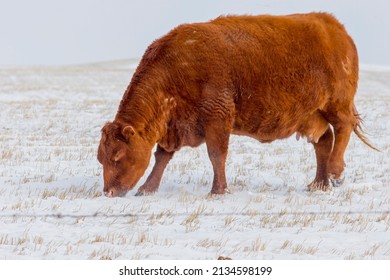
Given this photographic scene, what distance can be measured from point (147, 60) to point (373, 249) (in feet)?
12.8

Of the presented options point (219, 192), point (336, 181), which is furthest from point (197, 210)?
point (336, 181)

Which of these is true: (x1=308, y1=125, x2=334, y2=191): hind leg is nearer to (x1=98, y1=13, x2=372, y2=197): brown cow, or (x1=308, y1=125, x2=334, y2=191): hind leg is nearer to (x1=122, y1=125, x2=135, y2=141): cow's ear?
(x1=98, y1=13, x2=372, y2=197): brown cow

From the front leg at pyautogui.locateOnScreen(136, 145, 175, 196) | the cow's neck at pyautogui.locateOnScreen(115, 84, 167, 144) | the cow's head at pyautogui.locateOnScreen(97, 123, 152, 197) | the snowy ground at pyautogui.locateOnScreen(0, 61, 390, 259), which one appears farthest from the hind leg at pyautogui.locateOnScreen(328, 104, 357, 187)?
the cow's head at pyautogui.locateOnScreen(97, 123, 152, 197)

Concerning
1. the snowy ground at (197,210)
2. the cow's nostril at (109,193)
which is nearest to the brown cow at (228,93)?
the cow's nostril at (109,193)

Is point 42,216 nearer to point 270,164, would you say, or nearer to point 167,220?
point 167,220

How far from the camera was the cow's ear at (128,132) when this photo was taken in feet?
26.1

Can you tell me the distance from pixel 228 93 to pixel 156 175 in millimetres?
1391

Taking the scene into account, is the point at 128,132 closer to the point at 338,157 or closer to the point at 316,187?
the point at 316,187

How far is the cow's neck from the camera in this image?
8242 mm

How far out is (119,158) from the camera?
26.1 ft

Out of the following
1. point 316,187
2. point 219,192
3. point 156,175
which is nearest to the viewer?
point 219,192

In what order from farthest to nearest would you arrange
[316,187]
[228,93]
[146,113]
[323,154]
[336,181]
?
[323,154], [336,181], [316,187], [228,93], [146,113]

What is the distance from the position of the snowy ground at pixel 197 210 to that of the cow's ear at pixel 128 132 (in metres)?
0.72

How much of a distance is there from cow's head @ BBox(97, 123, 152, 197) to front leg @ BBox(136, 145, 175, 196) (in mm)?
545
